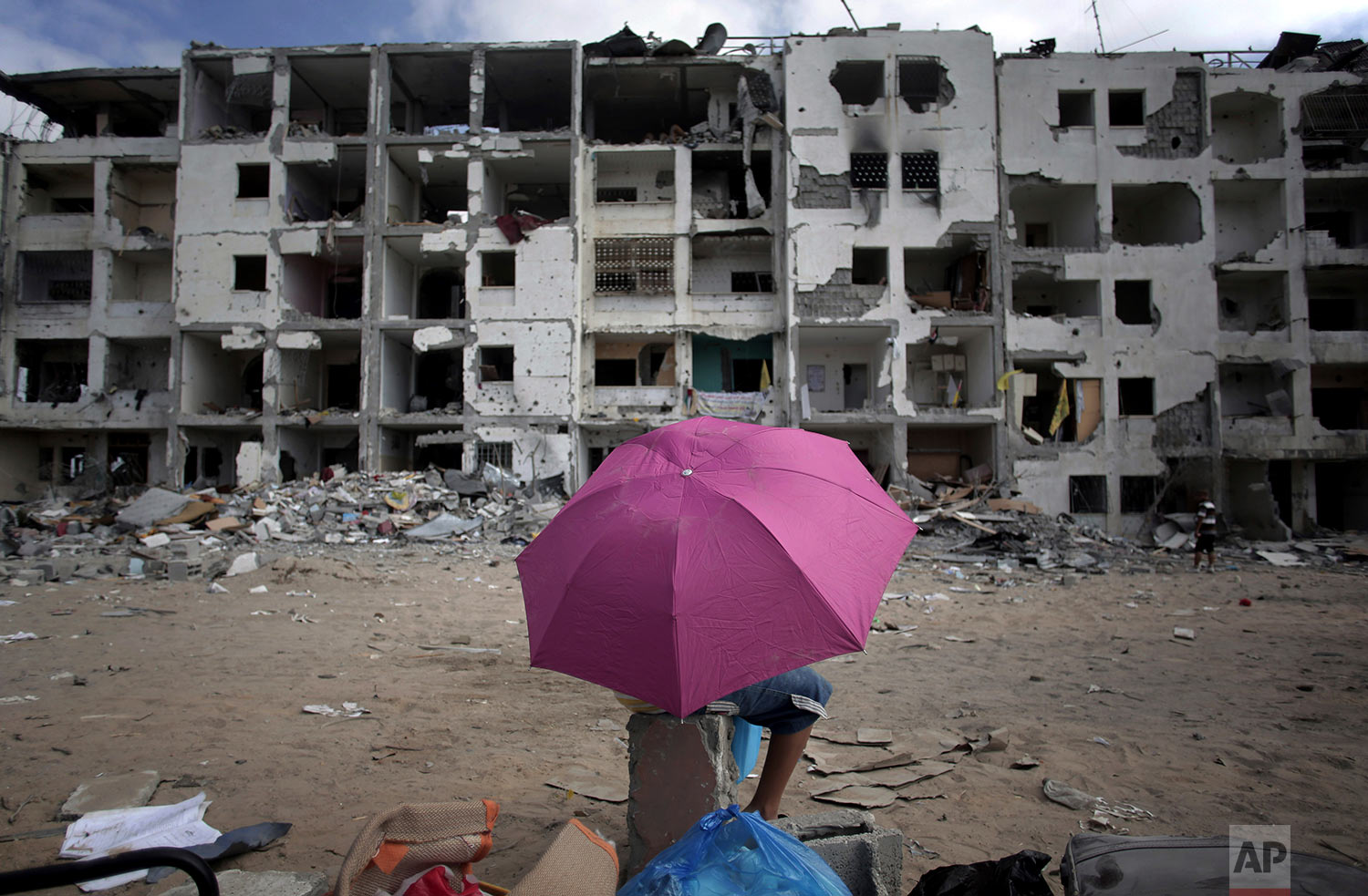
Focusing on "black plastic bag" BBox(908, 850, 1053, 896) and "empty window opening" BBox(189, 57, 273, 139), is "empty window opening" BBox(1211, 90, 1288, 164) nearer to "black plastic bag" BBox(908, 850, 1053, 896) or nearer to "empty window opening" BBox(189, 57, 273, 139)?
"black plastic bag" BBox(908, 850, 1053, 896)

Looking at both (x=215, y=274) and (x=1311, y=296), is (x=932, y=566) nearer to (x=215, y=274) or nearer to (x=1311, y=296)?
(x=1311, y=296)

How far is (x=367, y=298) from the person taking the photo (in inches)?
832

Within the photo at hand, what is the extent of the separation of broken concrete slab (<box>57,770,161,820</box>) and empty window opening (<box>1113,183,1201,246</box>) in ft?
83.7

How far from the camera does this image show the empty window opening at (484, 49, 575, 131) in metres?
21.7

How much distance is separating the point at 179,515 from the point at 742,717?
1661 centimetres

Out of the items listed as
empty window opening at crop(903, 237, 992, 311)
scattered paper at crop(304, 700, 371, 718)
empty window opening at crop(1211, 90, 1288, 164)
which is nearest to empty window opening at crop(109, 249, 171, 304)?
scattered paper at crop(304, 700, 371, 718)

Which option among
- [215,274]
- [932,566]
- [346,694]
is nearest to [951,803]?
[346,694]

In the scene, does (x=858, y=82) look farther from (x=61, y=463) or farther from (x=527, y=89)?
(x=61, y=463)

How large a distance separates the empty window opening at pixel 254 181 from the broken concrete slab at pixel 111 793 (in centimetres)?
2315

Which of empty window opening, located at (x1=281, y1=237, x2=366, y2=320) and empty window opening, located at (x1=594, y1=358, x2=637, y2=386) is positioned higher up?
empty window opening, located at (x1=281, y1=237, x2=366, y2=320)

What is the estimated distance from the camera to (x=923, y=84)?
22.0 metres

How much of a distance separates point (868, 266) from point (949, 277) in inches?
107

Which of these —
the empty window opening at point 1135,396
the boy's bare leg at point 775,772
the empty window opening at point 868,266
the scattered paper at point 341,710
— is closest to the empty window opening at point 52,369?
the scattered paper at point 341,710

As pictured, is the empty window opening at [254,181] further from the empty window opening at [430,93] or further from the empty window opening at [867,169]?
the empty window opening at [867,169]
